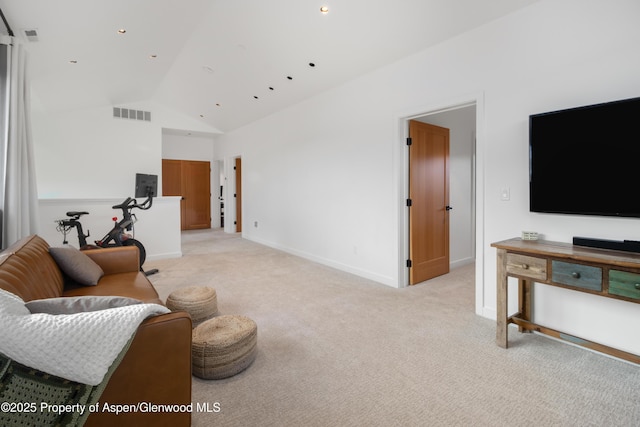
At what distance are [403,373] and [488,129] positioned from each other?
88.8 inches

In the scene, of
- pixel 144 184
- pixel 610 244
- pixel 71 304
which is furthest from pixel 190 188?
pixel 610 244

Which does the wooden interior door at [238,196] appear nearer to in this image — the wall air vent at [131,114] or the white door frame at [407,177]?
the wall air vent at [131,114]

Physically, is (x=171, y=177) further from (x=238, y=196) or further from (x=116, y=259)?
(x=116, y=259)

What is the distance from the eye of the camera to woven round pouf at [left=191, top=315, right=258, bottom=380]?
6.52ft

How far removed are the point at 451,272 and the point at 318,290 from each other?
2101 millimetres

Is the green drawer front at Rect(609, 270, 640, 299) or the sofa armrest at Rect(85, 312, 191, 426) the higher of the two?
the green drawer front at Rect(609, 270, 640, 299)

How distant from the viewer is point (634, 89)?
215cm

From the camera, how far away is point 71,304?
1292mm

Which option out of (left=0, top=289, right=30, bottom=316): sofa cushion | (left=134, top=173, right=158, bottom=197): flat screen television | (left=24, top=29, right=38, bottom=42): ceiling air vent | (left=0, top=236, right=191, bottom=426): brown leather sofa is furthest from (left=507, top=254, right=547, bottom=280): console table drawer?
(left=134, top=173, right=158, bottom=197): flat screen television

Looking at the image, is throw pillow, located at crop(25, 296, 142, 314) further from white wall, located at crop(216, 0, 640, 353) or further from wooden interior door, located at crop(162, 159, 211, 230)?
wooden interior door, located at crop(162, 159, 211, 230)

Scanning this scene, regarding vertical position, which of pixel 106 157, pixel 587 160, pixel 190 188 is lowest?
pixel 587 160

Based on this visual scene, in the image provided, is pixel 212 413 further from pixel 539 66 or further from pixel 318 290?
pixel 539 66

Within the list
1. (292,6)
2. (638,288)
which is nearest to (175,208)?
(292,6)

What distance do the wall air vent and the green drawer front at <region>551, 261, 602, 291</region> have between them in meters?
8.35
